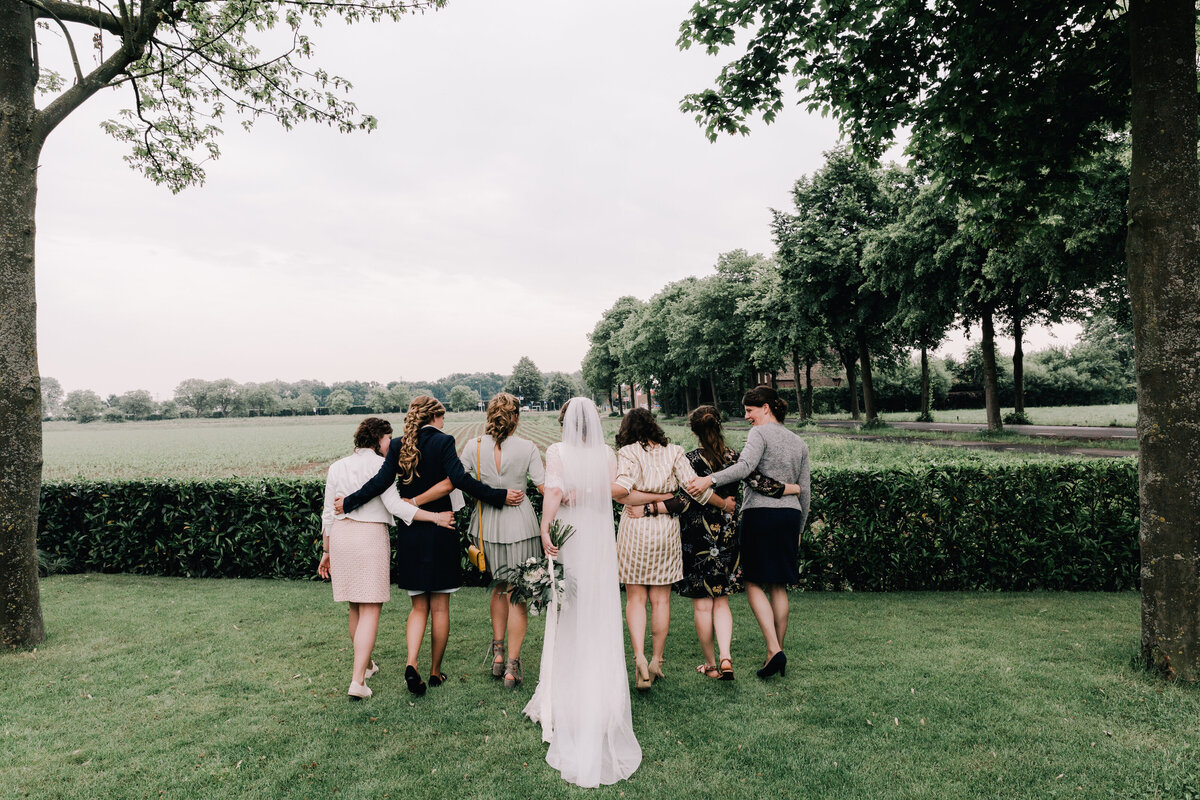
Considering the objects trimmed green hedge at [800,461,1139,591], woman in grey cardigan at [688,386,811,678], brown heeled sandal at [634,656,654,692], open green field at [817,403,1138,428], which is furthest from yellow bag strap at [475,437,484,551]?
open green field at [817,403,1138,428]

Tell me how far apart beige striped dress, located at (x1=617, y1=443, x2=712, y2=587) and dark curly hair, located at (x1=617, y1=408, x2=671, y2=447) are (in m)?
0.05

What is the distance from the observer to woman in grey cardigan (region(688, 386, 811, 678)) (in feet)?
16.5

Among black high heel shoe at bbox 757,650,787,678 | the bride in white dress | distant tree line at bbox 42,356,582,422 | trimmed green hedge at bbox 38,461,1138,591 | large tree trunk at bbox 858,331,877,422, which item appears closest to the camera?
the bride in white dress

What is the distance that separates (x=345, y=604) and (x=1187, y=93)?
9.48 metres

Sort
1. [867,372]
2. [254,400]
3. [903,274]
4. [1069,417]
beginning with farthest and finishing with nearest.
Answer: [254,400]
[1069,417]
[867,372]
[903,274]

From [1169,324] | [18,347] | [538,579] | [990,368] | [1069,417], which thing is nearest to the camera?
[538,579]

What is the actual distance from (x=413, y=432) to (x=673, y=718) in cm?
299

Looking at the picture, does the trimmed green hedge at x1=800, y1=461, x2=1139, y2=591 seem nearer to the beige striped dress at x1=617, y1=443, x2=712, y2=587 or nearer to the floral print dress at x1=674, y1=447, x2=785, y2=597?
the floral print dress at x1=674, y1=447, x2=785, y2=597

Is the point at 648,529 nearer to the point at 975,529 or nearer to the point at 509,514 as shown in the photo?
the point at 509,514

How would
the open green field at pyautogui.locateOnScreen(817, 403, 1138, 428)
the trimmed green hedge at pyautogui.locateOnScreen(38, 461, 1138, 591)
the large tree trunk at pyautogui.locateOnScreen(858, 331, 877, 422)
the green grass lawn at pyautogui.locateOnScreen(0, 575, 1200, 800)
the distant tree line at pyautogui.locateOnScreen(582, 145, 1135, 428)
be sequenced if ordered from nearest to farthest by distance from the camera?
the green grass lawn at pyautogui.locateOnScreen(0, 575, 1200, 800), the trimmed green hedge at pyautogui.locateOnScreen(38, 461, 1138, 591), the distant tree line at pyautogui.locateOnScreen(582, 145, 1135, 428), the large tree trunk at pyautogui.locateOnScreen(858, 331, 877, 422), the open green field at pyautogui.locateOnScreen(817, 403, 1138, 428)

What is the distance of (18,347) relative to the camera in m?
5.87

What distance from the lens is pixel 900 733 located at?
13.3 feet

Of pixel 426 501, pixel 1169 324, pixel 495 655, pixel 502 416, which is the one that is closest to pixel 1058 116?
pixel 1169 324

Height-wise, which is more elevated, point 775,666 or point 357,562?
point 357,562
